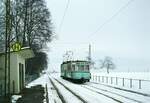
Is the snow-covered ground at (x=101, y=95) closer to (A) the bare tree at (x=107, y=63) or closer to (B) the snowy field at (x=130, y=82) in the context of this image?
(B) the snowy field at (x=130, y=82)

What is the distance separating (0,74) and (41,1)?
956 inches

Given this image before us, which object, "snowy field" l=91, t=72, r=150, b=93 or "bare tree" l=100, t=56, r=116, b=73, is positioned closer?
"snowy field" l=91, t=72, r=150, b=93

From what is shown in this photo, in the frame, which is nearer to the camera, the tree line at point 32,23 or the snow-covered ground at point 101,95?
the snow-covered ground at point 101,95

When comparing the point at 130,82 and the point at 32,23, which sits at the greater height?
the point at 32,23

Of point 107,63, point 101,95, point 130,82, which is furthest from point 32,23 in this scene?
point 107,63

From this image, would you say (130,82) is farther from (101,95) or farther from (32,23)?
(32,23)

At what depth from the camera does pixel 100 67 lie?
181875 mm

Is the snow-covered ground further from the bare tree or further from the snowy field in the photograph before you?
the bare tree

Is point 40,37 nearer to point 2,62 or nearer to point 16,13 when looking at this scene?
point 16,13

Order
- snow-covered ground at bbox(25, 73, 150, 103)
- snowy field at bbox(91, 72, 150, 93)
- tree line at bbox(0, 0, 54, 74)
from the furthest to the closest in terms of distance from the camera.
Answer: tree line at bbox(0, 0, 54, 74) < snowy field at bbox(91, 72, 150, 93) < snow-covered ground at bbox(25, 73, 150, 103)

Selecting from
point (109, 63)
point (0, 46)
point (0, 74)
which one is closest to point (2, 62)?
point (0, 74)

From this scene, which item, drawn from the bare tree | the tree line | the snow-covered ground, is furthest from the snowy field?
the bare tree

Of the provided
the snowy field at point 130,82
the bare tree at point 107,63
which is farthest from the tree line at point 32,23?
the bare tree at point 107,63

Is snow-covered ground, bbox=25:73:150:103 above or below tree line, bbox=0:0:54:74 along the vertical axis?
below
